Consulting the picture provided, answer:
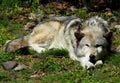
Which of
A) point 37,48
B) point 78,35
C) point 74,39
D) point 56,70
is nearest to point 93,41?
point 78,35

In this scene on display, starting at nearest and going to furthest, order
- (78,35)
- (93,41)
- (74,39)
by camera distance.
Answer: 1. (93,41)
2. (78,35)
3. (74,39)

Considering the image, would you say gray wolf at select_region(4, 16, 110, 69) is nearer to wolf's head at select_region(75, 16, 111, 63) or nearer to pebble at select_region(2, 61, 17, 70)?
wolf's head at select_region(75, 16, 111, 63)

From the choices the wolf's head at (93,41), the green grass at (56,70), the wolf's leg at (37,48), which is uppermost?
the wolf's head at (93,41)

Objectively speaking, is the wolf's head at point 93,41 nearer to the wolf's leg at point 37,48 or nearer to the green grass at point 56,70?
the green grass at point 56,70

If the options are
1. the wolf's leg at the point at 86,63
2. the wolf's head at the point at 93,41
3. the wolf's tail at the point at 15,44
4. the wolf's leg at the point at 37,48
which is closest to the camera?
the wolf's leg at the point at 86,63

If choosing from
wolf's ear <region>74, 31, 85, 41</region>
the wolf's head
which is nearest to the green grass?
the wolf's head

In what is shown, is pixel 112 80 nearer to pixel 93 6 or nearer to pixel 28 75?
pixel 28 75

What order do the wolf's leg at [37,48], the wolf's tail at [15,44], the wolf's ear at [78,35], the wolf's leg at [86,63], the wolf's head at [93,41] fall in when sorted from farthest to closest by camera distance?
the wolf's leg at [37,48]
the wolf's tail at [15,44]
the wolf's ear at [78,35]
the wolf's head at [93,41]
the wolf's leg at [86,63]

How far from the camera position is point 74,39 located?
934 centimetres

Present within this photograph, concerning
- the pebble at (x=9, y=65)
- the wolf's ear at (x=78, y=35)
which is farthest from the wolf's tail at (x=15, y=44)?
the wolf's ear at (x=78, y=35)

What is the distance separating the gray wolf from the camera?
871 cm

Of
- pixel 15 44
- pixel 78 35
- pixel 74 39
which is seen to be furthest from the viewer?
pixel 15 44

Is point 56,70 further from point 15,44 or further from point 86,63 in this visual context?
point 15,44

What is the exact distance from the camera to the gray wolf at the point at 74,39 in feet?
28.6
